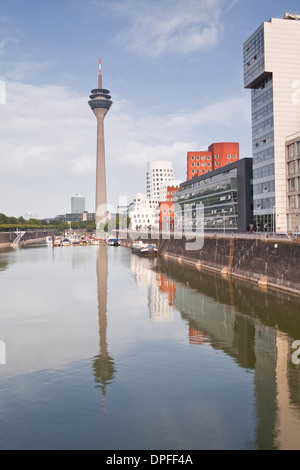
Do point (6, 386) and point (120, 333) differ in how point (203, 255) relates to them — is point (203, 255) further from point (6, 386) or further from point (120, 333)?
point (6, 386)

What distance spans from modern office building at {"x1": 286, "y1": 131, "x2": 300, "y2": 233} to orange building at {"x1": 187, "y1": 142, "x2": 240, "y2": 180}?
8103 centimetres

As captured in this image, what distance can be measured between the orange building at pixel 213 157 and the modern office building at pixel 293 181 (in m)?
81.0

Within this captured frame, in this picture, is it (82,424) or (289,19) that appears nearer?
(82,424)

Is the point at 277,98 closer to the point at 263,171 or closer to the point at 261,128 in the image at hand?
the point at 261,128

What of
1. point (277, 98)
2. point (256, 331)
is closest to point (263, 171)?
point (277, 98)

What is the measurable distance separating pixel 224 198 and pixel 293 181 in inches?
1049

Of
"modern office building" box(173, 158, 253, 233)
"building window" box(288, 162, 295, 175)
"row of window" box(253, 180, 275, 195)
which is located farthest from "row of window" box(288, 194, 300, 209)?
"modern office building" box(173, 158, 253, 233)

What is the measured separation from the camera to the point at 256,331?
29.4 meters

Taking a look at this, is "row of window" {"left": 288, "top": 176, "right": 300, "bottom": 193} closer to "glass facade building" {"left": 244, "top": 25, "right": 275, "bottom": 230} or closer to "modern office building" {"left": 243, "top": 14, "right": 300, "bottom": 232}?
"modern office building" {"left": 243, "top": 14, "right": 300, "bottom": 232}

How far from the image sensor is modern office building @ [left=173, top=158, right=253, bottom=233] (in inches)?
3108

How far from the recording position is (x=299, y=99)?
66.0m
